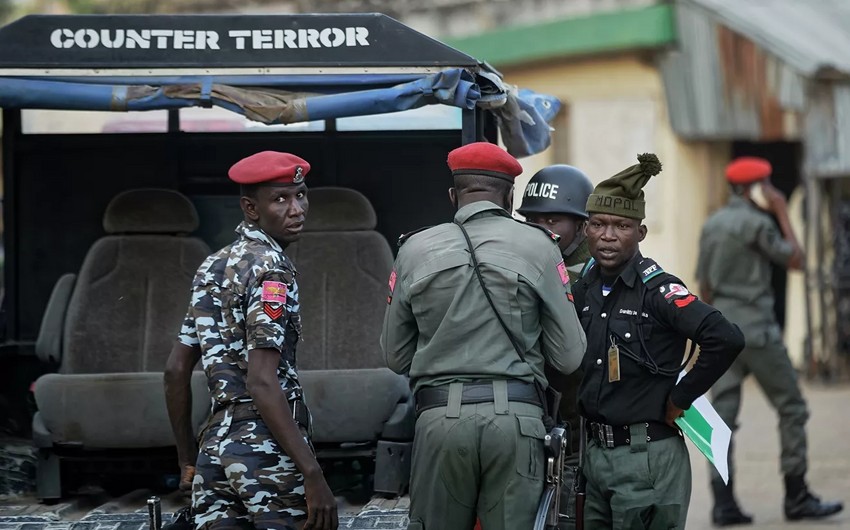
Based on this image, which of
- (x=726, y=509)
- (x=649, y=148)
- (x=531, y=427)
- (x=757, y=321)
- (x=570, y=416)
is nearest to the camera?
(x=531, y=427)

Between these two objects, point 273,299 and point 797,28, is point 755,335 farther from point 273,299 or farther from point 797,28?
point 797,28

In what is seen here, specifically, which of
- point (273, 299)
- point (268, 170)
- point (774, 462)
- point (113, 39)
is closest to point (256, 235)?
point (268, 170)

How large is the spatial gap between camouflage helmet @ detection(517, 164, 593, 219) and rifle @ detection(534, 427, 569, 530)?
4.08ft

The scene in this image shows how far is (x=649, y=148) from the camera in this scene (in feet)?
49.0

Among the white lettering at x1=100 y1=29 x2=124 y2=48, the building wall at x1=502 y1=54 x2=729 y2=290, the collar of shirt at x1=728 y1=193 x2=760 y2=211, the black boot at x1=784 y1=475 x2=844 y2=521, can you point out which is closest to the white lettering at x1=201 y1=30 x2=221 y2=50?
the white lettering at x1=100 y1=29 x2=124 y2=48

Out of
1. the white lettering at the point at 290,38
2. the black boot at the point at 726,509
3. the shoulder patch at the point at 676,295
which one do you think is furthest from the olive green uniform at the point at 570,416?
the black boot at the point at 726,509

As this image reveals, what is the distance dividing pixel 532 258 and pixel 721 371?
2.70 feet

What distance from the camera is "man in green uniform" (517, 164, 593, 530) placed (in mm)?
5836

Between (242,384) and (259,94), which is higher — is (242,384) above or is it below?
below

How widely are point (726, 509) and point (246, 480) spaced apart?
14.3ft

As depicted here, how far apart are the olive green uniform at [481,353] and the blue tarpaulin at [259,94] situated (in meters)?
0.89

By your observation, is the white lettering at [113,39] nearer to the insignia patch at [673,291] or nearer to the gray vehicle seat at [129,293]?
the gray vehicle seat at [129,293]

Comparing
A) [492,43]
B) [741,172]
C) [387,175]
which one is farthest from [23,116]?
[492,43]

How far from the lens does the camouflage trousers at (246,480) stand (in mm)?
4883
